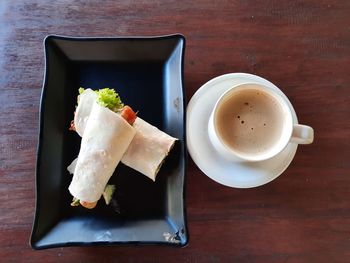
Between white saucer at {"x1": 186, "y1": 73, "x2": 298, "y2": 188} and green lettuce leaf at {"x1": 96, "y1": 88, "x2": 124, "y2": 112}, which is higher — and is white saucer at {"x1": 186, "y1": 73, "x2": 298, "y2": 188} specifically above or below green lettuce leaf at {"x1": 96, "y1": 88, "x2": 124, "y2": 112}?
below

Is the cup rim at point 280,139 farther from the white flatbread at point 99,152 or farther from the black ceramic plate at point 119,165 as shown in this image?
the white flatbread at point 99,152

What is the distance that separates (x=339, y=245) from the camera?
0.88 metres

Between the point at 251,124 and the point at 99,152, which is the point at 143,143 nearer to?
the point at 99,152

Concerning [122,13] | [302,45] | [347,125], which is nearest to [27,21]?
[122,13]

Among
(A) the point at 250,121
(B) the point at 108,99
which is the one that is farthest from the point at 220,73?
(B) the point at 108,99

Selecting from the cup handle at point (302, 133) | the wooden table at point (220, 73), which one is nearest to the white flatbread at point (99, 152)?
A: the wooden table at point (220, 73)

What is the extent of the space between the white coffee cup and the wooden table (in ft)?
0.31

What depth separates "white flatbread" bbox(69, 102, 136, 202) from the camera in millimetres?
815

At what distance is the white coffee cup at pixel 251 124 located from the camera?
817mm

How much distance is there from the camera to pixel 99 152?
2.70 ft

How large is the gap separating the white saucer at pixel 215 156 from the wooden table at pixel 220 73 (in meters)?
0.04

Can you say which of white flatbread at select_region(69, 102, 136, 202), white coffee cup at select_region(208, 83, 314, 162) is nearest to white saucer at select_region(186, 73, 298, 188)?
white coffee cup at select_region(208, 83, 314, 162)

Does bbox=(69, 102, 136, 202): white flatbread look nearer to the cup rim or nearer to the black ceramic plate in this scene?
the black ceramic plate

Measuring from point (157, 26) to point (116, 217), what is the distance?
0.42 meters
